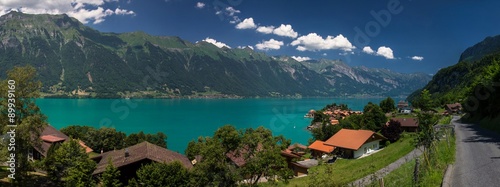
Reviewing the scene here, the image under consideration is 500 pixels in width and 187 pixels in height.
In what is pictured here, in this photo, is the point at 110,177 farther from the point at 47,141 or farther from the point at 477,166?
the point at 477,166

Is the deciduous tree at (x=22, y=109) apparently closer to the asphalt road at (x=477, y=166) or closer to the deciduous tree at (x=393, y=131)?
the asphalt road at (x=477, y=166)

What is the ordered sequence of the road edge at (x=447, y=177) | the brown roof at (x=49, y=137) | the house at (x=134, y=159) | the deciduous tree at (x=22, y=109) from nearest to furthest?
the road edge at (x=447, y=177) < the deciduous tree at (x=22, y=109) < the house at (x=134, y=159) < the brown roof at (x=49, y=137)

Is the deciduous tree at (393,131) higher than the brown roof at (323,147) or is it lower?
higher

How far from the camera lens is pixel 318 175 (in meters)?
12.8

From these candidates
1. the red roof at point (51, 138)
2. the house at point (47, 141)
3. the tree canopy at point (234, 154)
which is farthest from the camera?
the red roof at point (51, 138)

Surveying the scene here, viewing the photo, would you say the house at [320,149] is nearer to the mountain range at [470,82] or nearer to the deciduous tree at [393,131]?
the deciduous tree at [393,131]

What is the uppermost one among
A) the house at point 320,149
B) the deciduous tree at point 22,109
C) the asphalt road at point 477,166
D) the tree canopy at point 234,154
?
the deciduous tree at point 22,109

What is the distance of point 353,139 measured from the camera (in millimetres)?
47344

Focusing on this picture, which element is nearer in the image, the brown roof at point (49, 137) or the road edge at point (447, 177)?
the road edge at point (447, 177)

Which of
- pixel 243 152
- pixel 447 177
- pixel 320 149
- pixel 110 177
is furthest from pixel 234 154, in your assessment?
pixel 320 149

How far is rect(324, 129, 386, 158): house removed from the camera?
147ft

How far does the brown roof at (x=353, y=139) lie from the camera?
45.2 meters

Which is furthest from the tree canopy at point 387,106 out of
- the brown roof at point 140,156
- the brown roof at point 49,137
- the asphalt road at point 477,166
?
the brown roof at point 49,137

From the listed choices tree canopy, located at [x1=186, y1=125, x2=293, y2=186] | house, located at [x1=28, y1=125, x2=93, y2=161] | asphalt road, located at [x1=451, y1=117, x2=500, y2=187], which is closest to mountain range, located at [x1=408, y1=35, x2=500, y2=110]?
asphalt road, located at [x1=451, y1=117, x2=500, y2=187]
